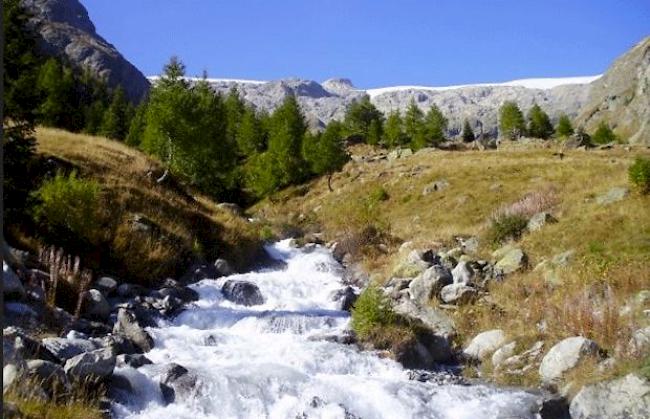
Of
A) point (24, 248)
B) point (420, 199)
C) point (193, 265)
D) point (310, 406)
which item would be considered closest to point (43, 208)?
point (24, 248)

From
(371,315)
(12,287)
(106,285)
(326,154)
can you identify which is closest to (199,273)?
(106,285)

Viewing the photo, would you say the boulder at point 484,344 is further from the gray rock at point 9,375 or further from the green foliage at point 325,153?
the green foliage at point 325,153

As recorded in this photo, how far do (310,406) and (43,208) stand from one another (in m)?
9.71

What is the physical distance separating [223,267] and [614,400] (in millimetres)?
13679

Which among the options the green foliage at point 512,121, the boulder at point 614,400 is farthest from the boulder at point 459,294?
the green foliage at point 512,121

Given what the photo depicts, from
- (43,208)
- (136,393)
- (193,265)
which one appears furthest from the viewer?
(193,265)

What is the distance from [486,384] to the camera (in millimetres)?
11219

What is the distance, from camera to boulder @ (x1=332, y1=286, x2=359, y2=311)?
16547mm

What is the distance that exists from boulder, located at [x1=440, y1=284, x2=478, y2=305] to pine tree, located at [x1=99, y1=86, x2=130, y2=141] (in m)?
51.2

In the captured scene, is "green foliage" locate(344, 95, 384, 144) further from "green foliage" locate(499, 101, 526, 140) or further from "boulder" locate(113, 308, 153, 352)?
"boulder" locate(113, 308, 153, 352)

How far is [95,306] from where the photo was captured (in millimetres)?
12508

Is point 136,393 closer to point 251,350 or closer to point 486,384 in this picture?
point 251,350

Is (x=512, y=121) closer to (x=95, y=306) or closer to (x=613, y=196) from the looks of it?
(x=613, y=196)

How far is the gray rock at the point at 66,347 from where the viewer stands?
8992 millimetres
